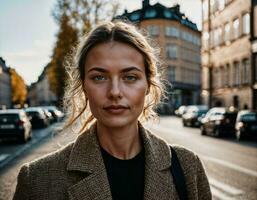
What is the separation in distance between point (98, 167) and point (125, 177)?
→ 149 mm

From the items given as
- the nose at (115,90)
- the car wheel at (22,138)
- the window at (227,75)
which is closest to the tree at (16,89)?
the window at (227,75)

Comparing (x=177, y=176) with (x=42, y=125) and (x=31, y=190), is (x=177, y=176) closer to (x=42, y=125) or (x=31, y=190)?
(x=31, y=190)

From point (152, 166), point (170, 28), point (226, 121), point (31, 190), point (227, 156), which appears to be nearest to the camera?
point (31, 190)

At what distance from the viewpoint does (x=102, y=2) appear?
4072 centimetres

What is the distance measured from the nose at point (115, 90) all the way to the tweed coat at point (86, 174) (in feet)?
0.82

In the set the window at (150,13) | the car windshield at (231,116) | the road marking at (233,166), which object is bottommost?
the road marking at (233,166)

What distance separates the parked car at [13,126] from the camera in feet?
68.8

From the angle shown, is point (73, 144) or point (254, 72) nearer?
point (73, 144)

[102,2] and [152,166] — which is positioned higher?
[102,2]

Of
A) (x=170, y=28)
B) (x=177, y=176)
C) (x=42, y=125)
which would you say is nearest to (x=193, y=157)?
(x=177, y=176)

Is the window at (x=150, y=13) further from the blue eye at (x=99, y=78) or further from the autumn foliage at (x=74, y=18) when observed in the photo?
the blue eye at (x=99, y=78)

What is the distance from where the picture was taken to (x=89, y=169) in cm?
215

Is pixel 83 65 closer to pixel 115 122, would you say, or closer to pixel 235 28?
pixel 115 122

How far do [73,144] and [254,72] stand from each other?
113ft
